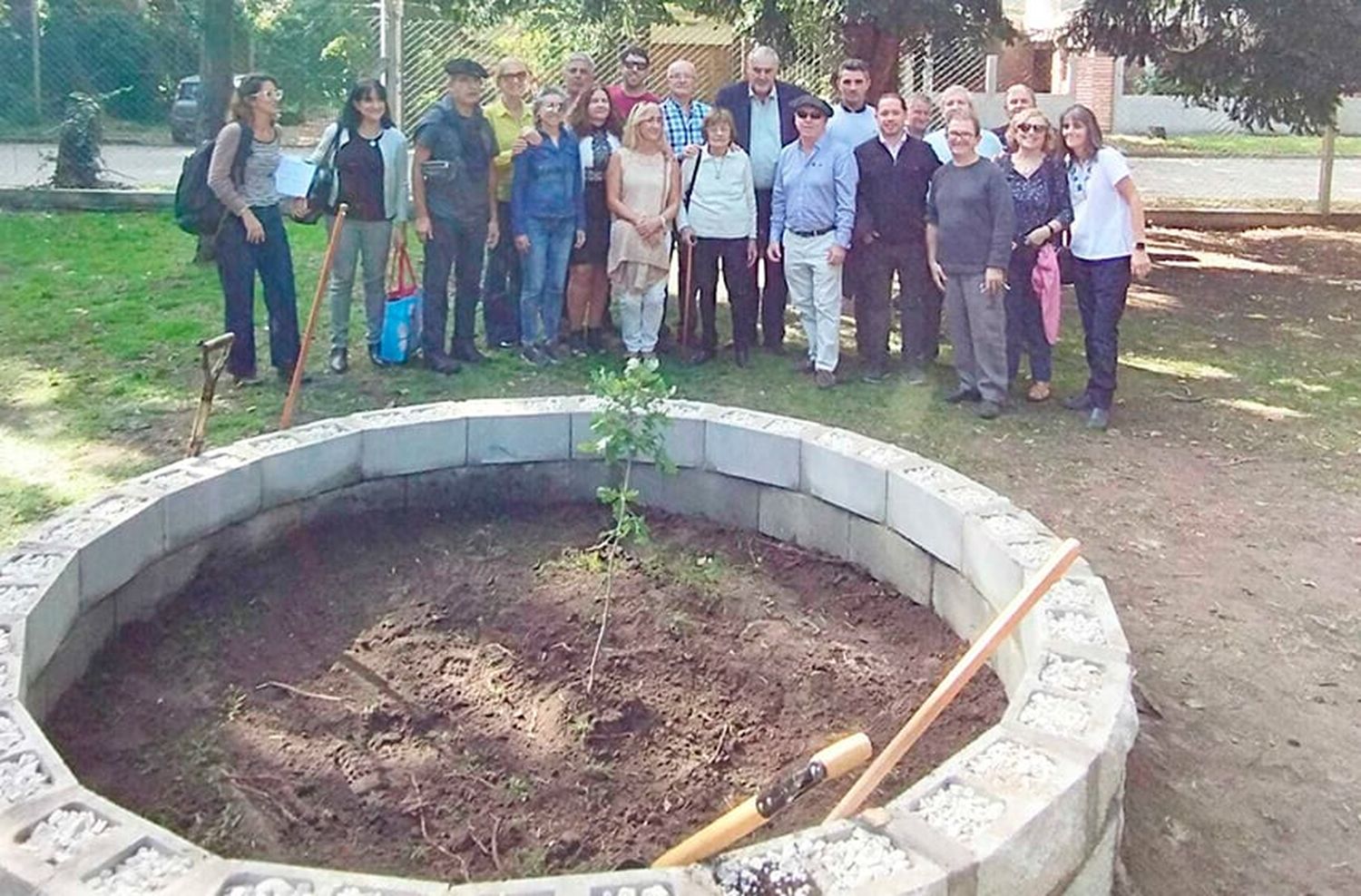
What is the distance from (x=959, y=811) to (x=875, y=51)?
8.42 metres

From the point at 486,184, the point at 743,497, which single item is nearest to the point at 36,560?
the point at 743,497

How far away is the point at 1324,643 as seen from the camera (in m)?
4.65

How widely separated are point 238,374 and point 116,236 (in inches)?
206

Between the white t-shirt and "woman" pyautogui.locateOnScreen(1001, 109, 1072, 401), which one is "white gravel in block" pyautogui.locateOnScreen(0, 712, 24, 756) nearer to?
"woman" pyautogui.locateOnScreen(1001, 109, 1072, 401)

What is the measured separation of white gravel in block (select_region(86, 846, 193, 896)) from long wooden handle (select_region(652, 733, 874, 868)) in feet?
2.79

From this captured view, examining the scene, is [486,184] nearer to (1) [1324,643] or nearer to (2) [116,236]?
(1) [1324,643]

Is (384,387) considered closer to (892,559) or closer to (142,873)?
(892,559)

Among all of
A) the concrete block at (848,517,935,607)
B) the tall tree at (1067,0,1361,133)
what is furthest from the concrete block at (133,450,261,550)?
the tall tree at (1067,0,1361,133)

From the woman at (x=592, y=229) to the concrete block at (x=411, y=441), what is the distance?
9.69 ft

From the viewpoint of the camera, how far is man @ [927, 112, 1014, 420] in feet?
22.6

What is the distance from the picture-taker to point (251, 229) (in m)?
6.96

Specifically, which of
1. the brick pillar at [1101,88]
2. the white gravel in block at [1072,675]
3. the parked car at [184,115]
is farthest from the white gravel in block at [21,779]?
the brick pillar at [1101,88]

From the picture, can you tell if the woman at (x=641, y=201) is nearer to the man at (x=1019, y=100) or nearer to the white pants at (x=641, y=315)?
the white pants at (x=641, y=315)

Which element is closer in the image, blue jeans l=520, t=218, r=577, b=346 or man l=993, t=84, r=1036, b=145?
man l=993, t=84, r=1036, b=145
